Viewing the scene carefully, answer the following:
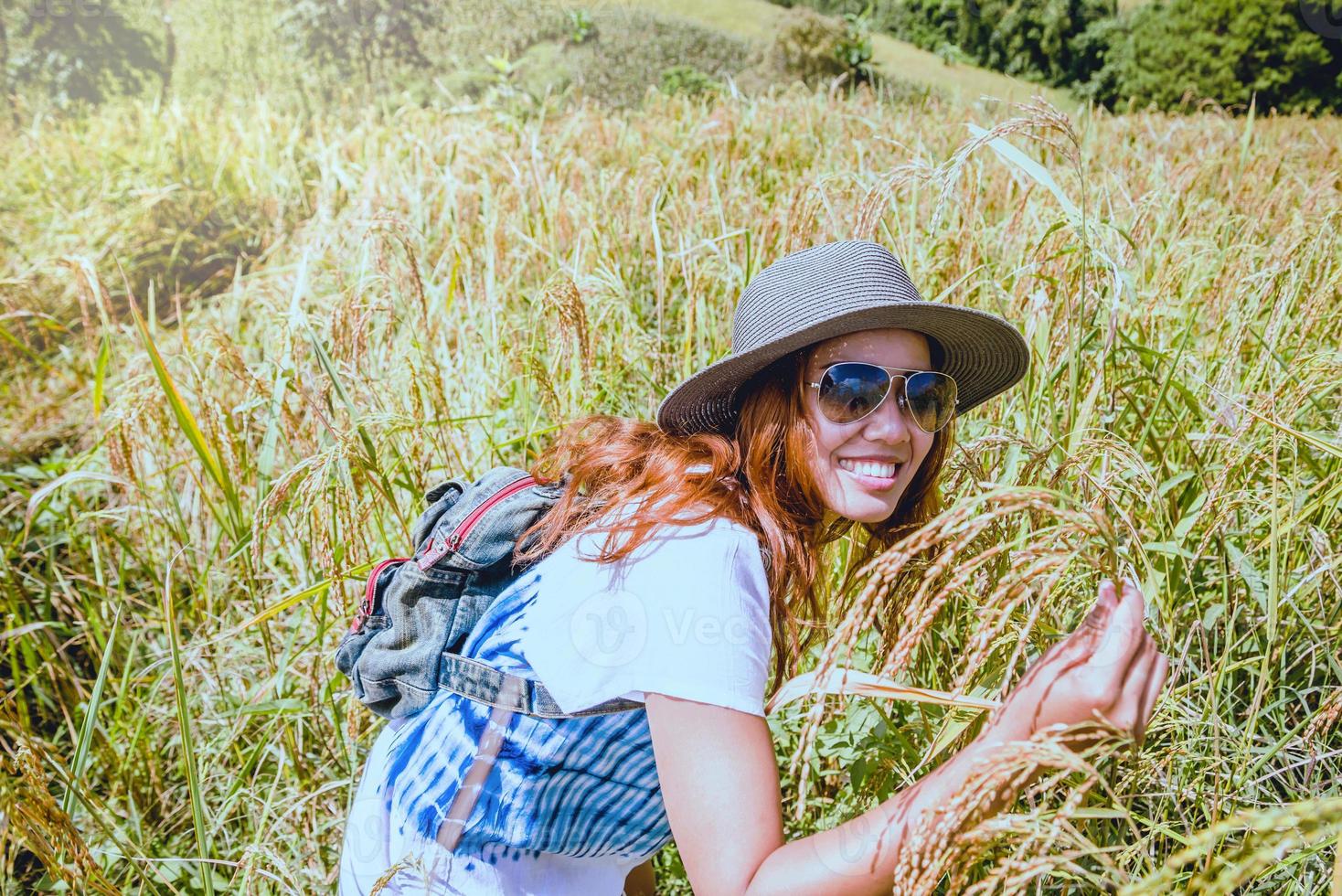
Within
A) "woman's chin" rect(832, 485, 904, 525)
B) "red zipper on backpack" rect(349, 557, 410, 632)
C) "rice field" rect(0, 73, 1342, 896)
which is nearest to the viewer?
"rice field" rect(0, 73, 1342, 896)

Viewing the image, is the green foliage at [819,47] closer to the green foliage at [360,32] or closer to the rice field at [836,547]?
the green foliage at [360,32]

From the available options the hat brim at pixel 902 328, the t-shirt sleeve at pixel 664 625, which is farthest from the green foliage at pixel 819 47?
the t-shirt sleeve at pixel 664 625

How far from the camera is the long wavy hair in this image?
1186mm

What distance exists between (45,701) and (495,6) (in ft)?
24.7

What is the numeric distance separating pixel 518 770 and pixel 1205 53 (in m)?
10.9

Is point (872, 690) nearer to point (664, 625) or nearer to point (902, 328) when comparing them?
point (664, 625)

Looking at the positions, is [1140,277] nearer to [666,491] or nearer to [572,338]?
[572,338]

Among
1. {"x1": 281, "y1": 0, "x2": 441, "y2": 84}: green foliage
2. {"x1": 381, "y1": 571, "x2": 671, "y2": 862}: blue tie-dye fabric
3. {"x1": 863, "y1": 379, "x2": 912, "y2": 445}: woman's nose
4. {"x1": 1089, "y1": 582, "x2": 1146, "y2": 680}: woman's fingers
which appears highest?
{"x1": 281, "y1": 0, "x2": 441, "y2": 84}: green foliage

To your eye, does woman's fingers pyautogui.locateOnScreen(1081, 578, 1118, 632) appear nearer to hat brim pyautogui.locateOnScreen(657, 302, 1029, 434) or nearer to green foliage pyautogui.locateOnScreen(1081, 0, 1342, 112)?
hat brim pyautogui.locateOnScreen(657, 302, 1029, 434)

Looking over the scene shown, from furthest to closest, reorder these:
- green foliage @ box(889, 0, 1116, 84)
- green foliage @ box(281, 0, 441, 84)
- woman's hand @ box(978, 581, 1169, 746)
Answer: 1. green foliage @ box(889, 0, 1116, 84)
2. green foliage @ box(281, 0, 441, 84)
3. woman's hand @ box(978, 581, 1169, 746)

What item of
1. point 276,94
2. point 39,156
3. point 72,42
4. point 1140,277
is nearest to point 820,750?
point 1140,277

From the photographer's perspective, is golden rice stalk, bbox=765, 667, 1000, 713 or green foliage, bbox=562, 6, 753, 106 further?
green foliage, bbox=562, 6, 753, 106

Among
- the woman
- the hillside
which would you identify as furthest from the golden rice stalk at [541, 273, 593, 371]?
the hillside

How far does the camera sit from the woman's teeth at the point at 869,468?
49.2 inches
